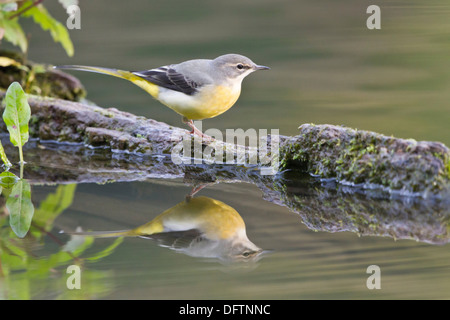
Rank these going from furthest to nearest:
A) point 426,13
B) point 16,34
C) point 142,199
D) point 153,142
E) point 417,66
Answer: point 426,13 < point 417,66 < point 16,34 < point 153,142 < point 142,199

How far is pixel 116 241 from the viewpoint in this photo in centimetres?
437

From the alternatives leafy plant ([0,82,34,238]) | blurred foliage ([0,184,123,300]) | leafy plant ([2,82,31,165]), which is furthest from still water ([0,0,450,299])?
leafy plant ([2,82,31,165])

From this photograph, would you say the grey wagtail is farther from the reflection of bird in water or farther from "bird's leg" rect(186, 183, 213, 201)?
the reflection of bird in water

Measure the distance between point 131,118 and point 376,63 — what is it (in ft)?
19.0

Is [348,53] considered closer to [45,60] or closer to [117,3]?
[45,60]

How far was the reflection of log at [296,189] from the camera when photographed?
4.59 meters

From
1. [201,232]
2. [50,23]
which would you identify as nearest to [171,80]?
[50,23]

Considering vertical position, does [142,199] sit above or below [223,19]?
below

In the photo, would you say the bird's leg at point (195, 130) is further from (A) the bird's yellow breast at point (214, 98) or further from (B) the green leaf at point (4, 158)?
(B) the green leaf at point (4, 158)

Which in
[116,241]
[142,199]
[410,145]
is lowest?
[116,241]

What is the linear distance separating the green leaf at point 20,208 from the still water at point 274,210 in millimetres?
70

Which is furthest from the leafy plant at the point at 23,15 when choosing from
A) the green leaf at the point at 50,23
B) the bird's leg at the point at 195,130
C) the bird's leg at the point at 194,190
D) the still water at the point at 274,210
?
the bird's leg at the point at 194,190

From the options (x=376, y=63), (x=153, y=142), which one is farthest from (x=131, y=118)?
(x=376, y=63)

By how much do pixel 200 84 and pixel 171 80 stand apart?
16.1 inches
